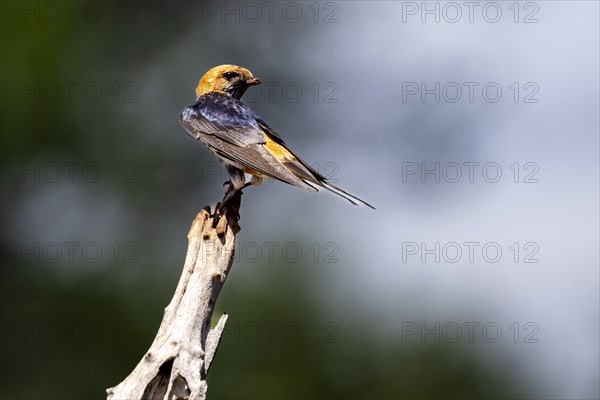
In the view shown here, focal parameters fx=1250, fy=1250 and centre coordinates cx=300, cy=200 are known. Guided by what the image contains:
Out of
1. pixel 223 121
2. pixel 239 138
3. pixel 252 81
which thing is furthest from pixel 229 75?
pixel 239 138

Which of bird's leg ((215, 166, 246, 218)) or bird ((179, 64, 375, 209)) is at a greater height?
bird ((179, 64, 375, 209))

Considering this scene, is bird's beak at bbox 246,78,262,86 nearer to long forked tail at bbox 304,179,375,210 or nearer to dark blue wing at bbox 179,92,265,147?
dark blue wing at bbox 179,92,265,147

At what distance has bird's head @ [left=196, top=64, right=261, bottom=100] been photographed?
11.4 metres

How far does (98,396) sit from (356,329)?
452cm

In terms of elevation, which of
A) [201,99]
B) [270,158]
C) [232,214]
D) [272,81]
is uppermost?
[272,81]

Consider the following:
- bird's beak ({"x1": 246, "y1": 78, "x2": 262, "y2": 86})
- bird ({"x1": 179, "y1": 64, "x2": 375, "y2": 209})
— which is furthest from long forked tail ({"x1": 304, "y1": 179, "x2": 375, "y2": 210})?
bird's beak ({"x1": 246, "y1": 78, "x2": 262, "y2": 86})

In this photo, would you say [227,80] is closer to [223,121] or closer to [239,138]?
[223,121]

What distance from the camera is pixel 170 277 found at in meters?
21.2

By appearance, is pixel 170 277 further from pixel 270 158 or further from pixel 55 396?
pixel 270 158

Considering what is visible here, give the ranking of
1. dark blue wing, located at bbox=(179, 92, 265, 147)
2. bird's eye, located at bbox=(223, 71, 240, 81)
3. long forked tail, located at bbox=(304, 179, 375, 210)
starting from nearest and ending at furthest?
long forked tail, located at bbox=(304, 179, 375, 210)
dark blue wing, located at bbox=(179, 92, 265, 147)
bird's eye, located at bbox=(223, 71, 240, 81)

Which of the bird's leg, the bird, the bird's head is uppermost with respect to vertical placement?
the bird's head

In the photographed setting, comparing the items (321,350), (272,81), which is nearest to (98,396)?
(321,350)

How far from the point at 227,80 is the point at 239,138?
131cm

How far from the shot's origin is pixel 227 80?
11406mm
